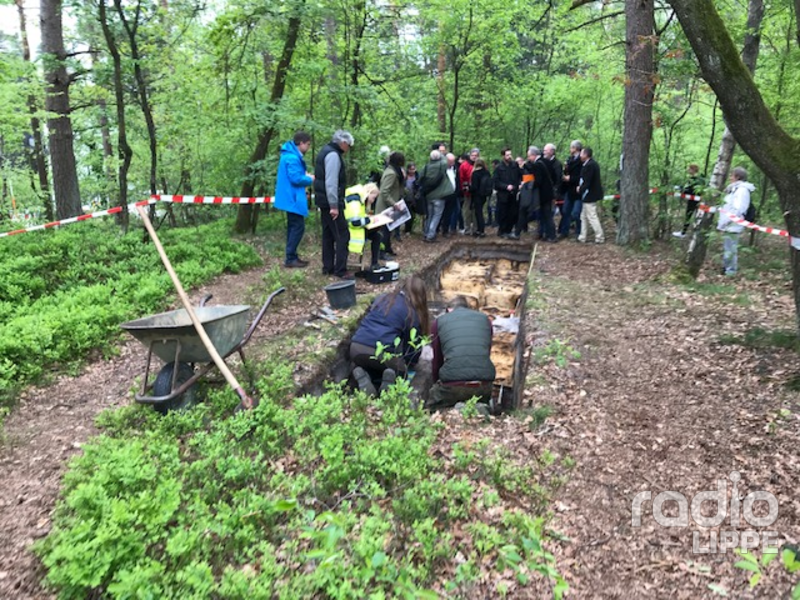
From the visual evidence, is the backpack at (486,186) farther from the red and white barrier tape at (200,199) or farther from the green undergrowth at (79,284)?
the green undergrowth at (79,284)

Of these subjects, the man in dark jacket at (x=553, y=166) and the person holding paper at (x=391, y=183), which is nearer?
the person holding paper at (x=391, y=183)

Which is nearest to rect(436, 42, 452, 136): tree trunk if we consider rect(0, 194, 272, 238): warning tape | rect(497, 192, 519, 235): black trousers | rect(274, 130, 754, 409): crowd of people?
rect(274, 130, 754, 409): crowd of people

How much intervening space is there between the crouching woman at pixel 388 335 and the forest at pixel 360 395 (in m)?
0.45

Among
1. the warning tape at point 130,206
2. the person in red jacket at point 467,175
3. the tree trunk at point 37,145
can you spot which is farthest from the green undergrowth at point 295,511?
the tree trunk at point 37,145

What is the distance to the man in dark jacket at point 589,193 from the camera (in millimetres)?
10833

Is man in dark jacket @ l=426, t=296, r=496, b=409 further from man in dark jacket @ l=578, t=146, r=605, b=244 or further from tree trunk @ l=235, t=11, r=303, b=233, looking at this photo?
man in dark jacket @ l=578, t=146, r=605, b=244

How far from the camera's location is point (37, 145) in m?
14.1

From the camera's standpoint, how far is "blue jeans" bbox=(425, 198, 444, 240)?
1189cm

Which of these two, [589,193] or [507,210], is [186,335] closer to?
[589,193]

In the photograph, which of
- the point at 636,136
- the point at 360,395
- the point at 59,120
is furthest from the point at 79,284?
the point at 636,136

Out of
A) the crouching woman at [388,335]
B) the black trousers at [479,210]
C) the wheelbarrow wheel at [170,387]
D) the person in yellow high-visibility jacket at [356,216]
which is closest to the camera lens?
the wheelbarrow wheel at [170,387]

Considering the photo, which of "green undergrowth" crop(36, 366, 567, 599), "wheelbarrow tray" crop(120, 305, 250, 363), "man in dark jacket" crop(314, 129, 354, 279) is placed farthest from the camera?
"man in dark jacket" crop(314, 129, 354, 279)

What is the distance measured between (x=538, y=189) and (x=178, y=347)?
9792 mm

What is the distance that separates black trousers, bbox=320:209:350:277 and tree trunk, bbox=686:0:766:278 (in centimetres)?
524
